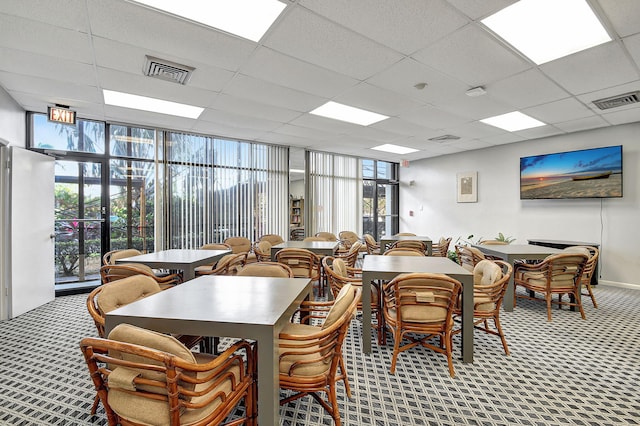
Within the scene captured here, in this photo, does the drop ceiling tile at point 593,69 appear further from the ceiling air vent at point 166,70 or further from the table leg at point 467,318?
the ceiling air vent at point 166,70

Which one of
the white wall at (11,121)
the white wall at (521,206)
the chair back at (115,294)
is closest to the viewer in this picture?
the chair back at (115,294)

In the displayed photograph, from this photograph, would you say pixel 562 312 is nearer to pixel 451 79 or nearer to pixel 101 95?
pixel 451 79

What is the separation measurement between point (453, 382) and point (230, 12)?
3406 mm

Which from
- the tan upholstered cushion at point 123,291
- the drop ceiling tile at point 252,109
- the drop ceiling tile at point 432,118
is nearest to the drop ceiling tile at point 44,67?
the drop ceiling tile at point 252,109

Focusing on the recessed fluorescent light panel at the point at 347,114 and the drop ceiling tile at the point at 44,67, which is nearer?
the drop ceiling tile at the point at 44,67

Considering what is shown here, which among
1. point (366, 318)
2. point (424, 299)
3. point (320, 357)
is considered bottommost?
point (366, 318)

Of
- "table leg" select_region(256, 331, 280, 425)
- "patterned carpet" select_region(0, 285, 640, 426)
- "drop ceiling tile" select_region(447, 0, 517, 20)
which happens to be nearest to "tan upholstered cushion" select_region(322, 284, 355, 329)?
"table leg" select_region(256, 331, 280, 425)

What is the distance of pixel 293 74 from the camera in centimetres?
342

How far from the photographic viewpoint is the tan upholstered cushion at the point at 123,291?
1.86 m

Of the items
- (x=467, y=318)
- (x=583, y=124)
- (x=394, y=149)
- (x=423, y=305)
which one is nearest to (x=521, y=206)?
(x=583, y=124)

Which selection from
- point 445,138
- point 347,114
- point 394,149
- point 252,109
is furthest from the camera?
point 394,149

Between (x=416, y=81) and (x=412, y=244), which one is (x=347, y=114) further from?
(x=412, y=244)

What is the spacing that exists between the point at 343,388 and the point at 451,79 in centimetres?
345

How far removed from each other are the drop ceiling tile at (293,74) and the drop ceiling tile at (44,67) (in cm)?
175
